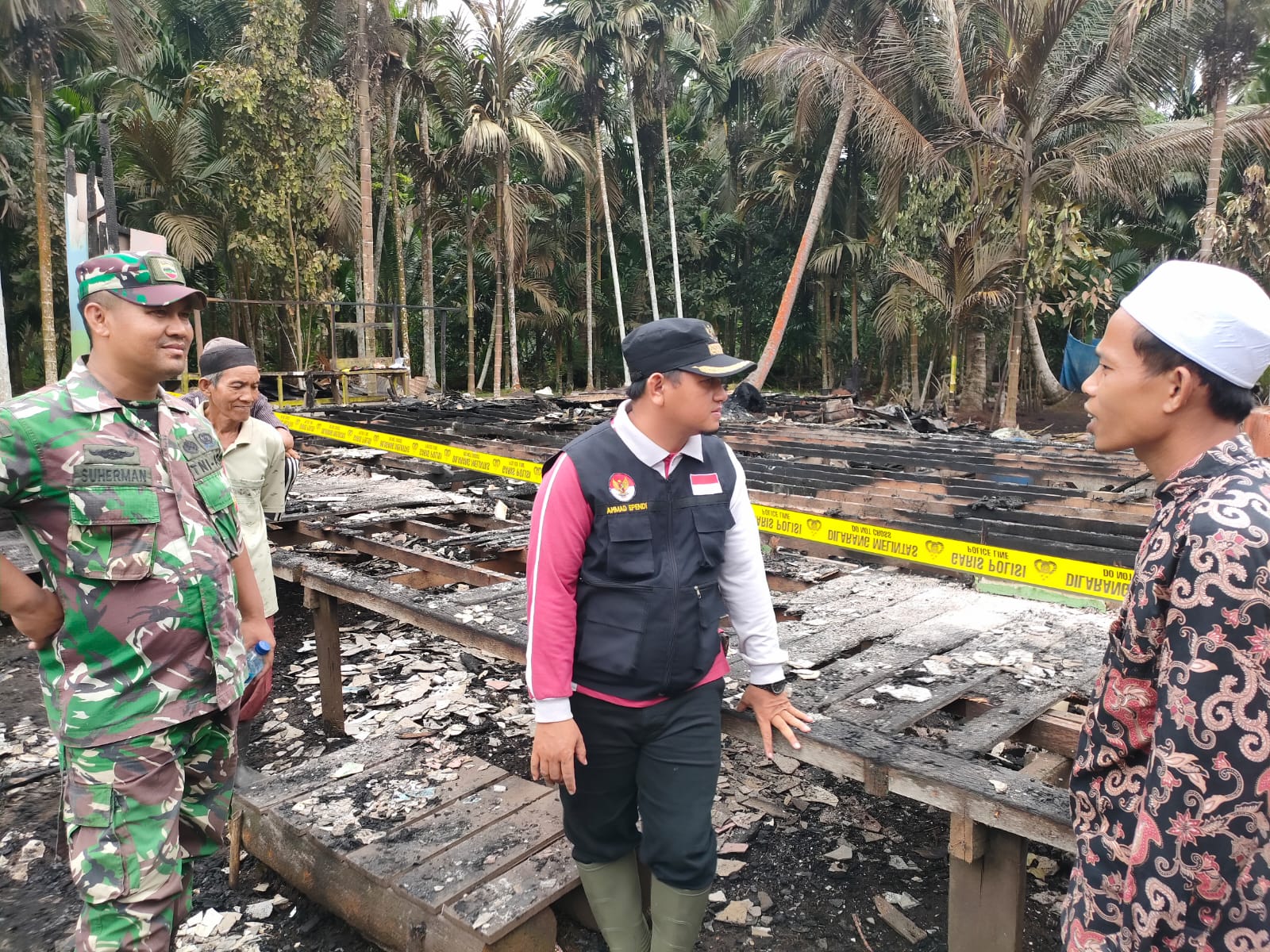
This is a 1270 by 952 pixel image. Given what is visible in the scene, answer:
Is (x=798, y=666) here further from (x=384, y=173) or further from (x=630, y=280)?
(x=630, y=280)

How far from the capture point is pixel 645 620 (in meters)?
2.10

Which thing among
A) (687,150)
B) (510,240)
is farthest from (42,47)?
(687,150)

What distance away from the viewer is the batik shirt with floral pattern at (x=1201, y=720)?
1.16m

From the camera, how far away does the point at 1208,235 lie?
11945 millimetres

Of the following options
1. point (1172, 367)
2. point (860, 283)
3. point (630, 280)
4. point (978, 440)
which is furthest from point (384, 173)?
point (1172, 367)

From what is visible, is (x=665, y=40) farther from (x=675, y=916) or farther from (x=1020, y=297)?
(x=675, y=916)

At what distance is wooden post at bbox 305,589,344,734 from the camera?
176 inches

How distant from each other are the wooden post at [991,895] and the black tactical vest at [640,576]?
1059 millimetres

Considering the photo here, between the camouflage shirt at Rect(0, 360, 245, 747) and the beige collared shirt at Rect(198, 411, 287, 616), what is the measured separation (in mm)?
1424

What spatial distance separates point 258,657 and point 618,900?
1.35m

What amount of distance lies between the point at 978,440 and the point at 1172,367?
9.49 metres

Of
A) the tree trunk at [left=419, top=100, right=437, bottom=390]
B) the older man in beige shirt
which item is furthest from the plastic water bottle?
the tree trunk at [left=419, top=100, right=437, bottom=390]

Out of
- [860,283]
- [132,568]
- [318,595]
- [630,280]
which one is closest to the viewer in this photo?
[132,568]

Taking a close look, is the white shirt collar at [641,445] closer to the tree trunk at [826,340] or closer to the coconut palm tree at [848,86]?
the coconut palm tree at [848,86]
